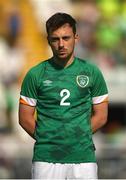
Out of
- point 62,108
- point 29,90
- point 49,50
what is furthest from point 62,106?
point 49,50

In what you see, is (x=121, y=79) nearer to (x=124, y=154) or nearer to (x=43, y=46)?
(x=43, y=46)

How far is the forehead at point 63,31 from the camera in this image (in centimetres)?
586

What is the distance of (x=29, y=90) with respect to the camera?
596cm

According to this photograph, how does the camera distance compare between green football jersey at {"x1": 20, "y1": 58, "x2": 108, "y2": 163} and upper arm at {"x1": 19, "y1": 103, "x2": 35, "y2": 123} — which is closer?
green football jersey at {"x1": 20, "y1": 58, "x2": 108, "y2": 163}

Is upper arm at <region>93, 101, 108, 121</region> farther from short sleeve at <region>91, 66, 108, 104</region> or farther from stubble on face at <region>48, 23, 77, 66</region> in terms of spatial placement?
stubble on face at <region>48, 23, 77, 66</region>

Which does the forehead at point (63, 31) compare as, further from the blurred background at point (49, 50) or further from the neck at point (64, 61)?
the blurred background at point (49, 50)

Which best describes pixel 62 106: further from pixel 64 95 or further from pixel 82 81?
pixel 82 81

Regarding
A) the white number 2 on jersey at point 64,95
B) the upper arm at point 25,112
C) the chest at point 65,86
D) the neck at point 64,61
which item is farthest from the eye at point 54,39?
the upper arm at point 25,112

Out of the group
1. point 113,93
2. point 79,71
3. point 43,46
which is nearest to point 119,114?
point 113,93

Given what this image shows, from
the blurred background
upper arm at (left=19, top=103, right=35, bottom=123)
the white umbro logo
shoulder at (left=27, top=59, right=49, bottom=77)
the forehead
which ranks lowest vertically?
the blurred background

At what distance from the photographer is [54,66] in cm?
598

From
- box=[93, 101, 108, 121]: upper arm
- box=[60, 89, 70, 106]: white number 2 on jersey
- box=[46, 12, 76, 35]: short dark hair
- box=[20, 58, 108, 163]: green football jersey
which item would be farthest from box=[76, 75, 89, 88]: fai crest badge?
box=[46, 12, 76, 35]: short dark hair

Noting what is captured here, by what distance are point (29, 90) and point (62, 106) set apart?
298 millimetres

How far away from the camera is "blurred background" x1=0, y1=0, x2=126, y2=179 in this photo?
15.9 m
